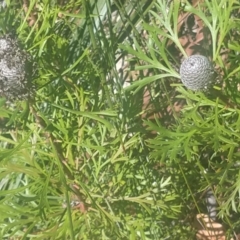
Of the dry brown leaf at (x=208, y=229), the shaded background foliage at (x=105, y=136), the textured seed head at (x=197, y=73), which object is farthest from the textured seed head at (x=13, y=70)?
the dry brown leaf at (x=208, y=229)

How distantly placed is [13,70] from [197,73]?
0.17 m

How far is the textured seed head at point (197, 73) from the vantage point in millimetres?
476

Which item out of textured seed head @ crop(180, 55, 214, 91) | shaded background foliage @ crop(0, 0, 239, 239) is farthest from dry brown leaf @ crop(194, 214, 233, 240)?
textured seed head @ crop(180, 55, 214, 91)

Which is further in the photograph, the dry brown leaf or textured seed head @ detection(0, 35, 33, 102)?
the dry brown leaf

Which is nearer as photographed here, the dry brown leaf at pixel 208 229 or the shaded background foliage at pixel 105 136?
the shaded background foliage at pixel 105 136

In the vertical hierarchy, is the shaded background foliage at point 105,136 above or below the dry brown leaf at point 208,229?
above

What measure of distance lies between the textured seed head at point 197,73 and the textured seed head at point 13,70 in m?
0.14

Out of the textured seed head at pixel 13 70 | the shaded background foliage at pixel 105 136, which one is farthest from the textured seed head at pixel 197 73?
the textured seed head at pixel 13 70

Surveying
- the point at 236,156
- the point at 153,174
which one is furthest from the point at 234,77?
the point at 153,174

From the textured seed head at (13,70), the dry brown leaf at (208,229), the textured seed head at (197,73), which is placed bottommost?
the dry brown leaf at (208,229)

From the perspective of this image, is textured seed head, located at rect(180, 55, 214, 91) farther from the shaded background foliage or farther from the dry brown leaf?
the dry brown leaf

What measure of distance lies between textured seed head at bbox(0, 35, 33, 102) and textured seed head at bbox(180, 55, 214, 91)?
0.14 meters

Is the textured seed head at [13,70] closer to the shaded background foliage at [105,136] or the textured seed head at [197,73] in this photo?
the shaded background foliage at [105,136]

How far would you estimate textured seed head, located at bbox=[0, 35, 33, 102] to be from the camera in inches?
17.6
